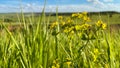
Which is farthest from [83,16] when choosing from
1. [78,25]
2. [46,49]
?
[46,49]

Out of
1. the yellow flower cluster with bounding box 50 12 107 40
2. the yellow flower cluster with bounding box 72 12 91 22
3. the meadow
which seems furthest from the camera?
the yellow flower cluster with bounding box 72 12 91 22

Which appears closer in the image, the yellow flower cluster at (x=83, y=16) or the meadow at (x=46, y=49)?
the meadow at (x=46, y=49)

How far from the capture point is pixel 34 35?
2.30 metres

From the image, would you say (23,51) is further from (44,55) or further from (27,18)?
(27,18)

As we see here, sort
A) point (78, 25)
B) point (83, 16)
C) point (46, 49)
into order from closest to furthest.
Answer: point (46, 49) → point (78, 25) → point (83, 16)

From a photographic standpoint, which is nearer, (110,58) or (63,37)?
(110,58)

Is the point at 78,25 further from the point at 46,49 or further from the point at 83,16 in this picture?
the point at 46,49

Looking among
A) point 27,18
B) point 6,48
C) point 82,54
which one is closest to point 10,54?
point 6,48

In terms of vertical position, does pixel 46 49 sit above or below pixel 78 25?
below

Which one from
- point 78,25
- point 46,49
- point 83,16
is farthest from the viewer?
point 83,16

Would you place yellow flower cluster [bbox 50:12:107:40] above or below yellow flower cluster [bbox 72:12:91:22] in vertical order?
below

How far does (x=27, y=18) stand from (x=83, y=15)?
0.62m

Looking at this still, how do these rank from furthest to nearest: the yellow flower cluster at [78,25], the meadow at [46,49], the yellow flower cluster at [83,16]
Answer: the yellow flower cluster at [83,16] < the yellow flower cluster at [78,25] < the meadow at [46,49]

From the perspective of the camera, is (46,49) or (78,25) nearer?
(46,49)
